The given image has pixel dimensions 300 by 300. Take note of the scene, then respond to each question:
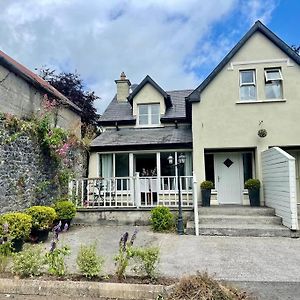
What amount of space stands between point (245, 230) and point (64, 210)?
21.6ft

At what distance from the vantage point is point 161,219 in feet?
34.6

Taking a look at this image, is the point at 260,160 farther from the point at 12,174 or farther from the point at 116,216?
the point at 12,174

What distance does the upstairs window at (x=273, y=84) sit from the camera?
13.1 metres

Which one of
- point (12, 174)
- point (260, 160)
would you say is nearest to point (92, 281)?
point (12, 174)

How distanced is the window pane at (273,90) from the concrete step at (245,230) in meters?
6.04

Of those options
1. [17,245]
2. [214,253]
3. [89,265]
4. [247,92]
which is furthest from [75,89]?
[89,265]

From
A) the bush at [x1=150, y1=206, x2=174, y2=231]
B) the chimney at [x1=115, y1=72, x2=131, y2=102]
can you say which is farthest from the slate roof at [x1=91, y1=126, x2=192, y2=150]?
the bush at [x1=150, y1=206, x2=174, y2=231]

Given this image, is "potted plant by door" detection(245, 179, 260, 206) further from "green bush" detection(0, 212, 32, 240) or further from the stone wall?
"green bush" detection(0, 212, 32, 240)

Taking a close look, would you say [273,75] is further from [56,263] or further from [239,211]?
[56,263]

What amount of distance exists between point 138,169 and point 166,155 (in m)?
1.79

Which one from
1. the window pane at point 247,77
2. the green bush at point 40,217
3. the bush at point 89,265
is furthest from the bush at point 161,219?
the window pane at point 247,77

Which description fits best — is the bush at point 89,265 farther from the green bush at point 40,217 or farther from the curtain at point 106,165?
the curtain at point 106,165

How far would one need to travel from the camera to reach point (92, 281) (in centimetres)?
503

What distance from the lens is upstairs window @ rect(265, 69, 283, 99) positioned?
514 inches
